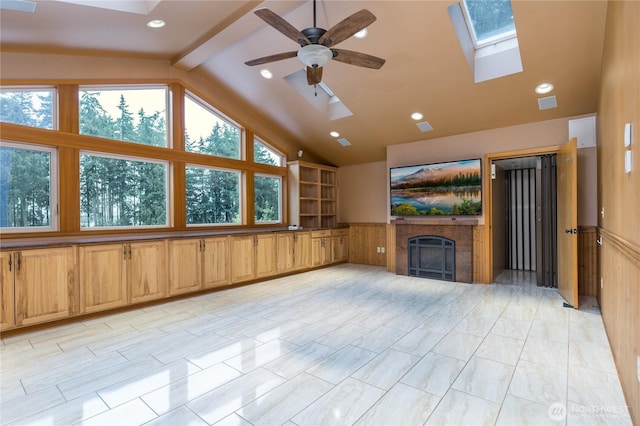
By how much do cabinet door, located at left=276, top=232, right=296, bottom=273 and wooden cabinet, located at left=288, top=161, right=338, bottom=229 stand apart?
2.51ft

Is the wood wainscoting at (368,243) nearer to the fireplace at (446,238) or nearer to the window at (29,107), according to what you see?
the fireplace at (446,238)

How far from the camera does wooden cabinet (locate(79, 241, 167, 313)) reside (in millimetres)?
3697

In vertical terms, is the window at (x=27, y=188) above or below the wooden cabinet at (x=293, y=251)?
above

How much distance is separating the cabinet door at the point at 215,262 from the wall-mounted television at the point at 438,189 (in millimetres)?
3382

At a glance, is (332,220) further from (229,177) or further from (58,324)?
(58,324)

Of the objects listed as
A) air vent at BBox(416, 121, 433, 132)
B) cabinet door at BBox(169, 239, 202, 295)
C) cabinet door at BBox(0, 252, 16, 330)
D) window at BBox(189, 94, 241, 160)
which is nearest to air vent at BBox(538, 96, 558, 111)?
air vent at BBox(416, 121, 433, 132)

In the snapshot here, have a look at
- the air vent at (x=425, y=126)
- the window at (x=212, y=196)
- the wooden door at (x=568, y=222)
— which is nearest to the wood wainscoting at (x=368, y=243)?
the air vent at (x=425, y=126)

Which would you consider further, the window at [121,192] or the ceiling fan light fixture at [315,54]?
the window at [121,192]

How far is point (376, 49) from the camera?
13.5 ft

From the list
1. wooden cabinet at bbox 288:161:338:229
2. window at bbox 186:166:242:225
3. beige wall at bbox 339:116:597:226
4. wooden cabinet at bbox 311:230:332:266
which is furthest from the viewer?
wooden cabinet at bbox 288:161:338:229

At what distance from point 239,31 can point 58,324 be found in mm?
3985

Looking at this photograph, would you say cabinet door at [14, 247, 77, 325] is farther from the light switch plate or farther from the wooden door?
the wooden door

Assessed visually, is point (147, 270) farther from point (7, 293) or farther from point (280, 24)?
point (280, 24)

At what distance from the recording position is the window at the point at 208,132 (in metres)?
5.38
